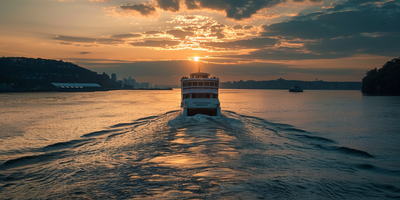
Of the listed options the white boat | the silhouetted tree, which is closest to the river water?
the white boat

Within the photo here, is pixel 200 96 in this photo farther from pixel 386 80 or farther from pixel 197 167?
pixel 386 80

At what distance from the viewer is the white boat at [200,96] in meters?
33.8

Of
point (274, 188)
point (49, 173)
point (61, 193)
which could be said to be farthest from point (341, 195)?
point (49, 173)

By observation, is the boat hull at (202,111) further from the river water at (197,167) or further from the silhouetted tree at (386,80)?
the silhouetted tree at (386,80)

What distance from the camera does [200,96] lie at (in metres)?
36.6

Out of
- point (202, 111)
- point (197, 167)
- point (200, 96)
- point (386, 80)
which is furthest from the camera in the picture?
point (386, 80)

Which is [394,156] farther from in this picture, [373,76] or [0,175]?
[373,76]

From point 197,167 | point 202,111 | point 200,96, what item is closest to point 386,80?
point 200,96

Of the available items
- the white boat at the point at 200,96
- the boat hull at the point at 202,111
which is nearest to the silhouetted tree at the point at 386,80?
the white boat at the point at 200,96

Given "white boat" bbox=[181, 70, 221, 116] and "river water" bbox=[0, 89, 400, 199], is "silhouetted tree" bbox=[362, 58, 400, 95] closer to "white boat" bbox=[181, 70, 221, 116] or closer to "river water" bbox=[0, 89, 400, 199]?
"white boat" bbox=[181, 70, 221, 116]

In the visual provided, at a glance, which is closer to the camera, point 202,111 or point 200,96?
point 202,111

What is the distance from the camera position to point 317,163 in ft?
46.0

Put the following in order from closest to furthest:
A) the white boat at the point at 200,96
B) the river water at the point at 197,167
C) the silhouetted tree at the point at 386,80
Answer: the river water at the point at 197,167 → the white boat at the point at 200,96 → the silhouetted tree at the point at 386,80

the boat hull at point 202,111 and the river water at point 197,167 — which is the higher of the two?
the boat hull at point 202,111
